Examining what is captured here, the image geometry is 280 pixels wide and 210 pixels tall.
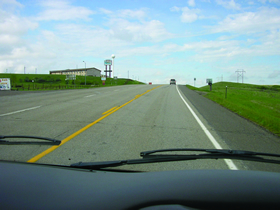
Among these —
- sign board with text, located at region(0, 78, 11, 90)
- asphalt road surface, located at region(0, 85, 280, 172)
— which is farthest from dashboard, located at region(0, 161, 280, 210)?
sign board with text, located at region(0, 78, 11, 90)

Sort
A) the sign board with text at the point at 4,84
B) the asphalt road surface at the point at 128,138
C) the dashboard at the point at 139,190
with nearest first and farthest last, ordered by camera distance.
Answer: the dashboard at the point at 139,190
the asphalt road surface at the point at 128,138
the sign board with text at the point at 4,84

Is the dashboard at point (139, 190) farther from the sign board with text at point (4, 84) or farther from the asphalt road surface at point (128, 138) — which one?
the sign board with text at point (4, 84)

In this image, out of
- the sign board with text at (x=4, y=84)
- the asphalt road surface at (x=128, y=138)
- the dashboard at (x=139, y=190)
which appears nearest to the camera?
the dashboard at (x=139, y=190)

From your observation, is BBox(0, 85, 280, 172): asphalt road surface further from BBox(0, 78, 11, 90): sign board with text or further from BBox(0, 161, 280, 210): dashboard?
BBox(0, 78, 11, 90): sign board with text

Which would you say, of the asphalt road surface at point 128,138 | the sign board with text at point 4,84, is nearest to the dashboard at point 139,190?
the asphalt road surface at point 128,138

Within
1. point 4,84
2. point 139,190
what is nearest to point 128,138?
point 139,190

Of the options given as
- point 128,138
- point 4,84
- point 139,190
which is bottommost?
point 128,138

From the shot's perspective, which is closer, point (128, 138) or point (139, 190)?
point (139, 190)

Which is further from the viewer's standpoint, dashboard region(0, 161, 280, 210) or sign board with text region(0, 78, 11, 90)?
sign board with text region(0, 78, 11, 90)

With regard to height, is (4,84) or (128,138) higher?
(4,84)

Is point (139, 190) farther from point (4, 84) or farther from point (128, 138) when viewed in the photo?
point (4, 84)

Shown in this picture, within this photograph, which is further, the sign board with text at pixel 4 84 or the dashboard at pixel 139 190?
the sign board with text at pixel 4 84

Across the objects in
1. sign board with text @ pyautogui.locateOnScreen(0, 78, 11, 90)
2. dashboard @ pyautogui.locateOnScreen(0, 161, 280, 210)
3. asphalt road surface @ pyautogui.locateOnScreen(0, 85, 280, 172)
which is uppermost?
sign board with text @ pyautogui.locateOnScreen(0, 78, 11, 90)

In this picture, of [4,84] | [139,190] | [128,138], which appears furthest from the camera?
[4,84]
